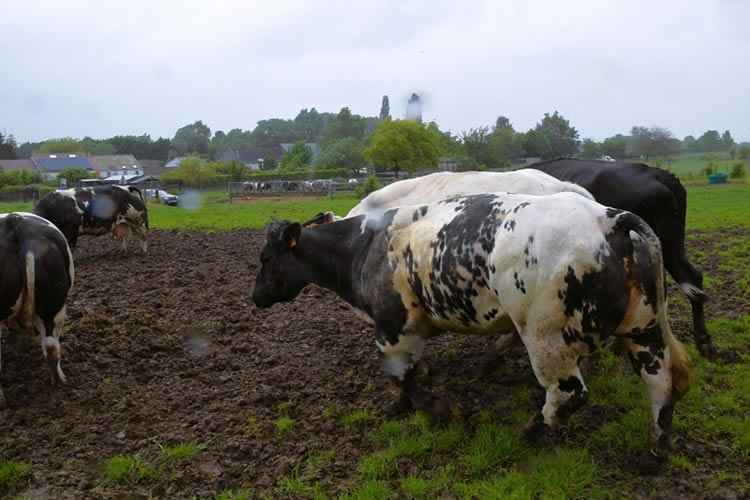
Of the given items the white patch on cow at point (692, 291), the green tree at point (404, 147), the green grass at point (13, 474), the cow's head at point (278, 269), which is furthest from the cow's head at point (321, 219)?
the green tree at point (404, 147)

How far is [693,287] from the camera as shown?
600 cm

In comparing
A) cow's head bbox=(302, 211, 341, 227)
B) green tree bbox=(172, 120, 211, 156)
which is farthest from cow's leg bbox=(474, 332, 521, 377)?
green tree bbox=(172, 120, 211, 156)

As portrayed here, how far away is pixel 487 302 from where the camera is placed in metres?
4.26

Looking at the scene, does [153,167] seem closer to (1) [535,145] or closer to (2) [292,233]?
(1) [535,145]

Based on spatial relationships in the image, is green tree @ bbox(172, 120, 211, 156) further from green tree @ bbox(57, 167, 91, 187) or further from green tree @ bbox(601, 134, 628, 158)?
green tree @ bbox(601, 134, 628, 158)

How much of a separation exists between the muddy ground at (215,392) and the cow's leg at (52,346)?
15 centimetres

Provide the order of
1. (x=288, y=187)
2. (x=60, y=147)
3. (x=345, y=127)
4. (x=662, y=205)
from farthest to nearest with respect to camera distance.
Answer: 1. (x=60, y=147)
2. (x=345, y=127)
3. (x=288, y=187)
4. (x=662, y=205)

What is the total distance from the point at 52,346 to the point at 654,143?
50.8 metres

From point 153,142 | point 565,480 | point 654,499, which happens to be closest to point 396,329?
point 565,480

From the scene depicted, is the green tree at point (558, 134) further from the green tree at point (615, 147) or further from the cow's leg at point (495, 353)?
the cow's leg at point (495, 353)

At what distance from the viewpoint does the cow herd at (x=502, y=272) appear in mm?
3785

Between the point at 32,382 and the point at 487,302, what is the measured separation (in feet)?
15.3

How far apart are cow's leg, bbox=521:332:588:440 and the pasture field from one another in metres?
0.37

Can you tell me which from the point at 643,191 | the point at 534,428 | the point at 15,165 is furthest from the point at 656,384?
the point at 15,165
